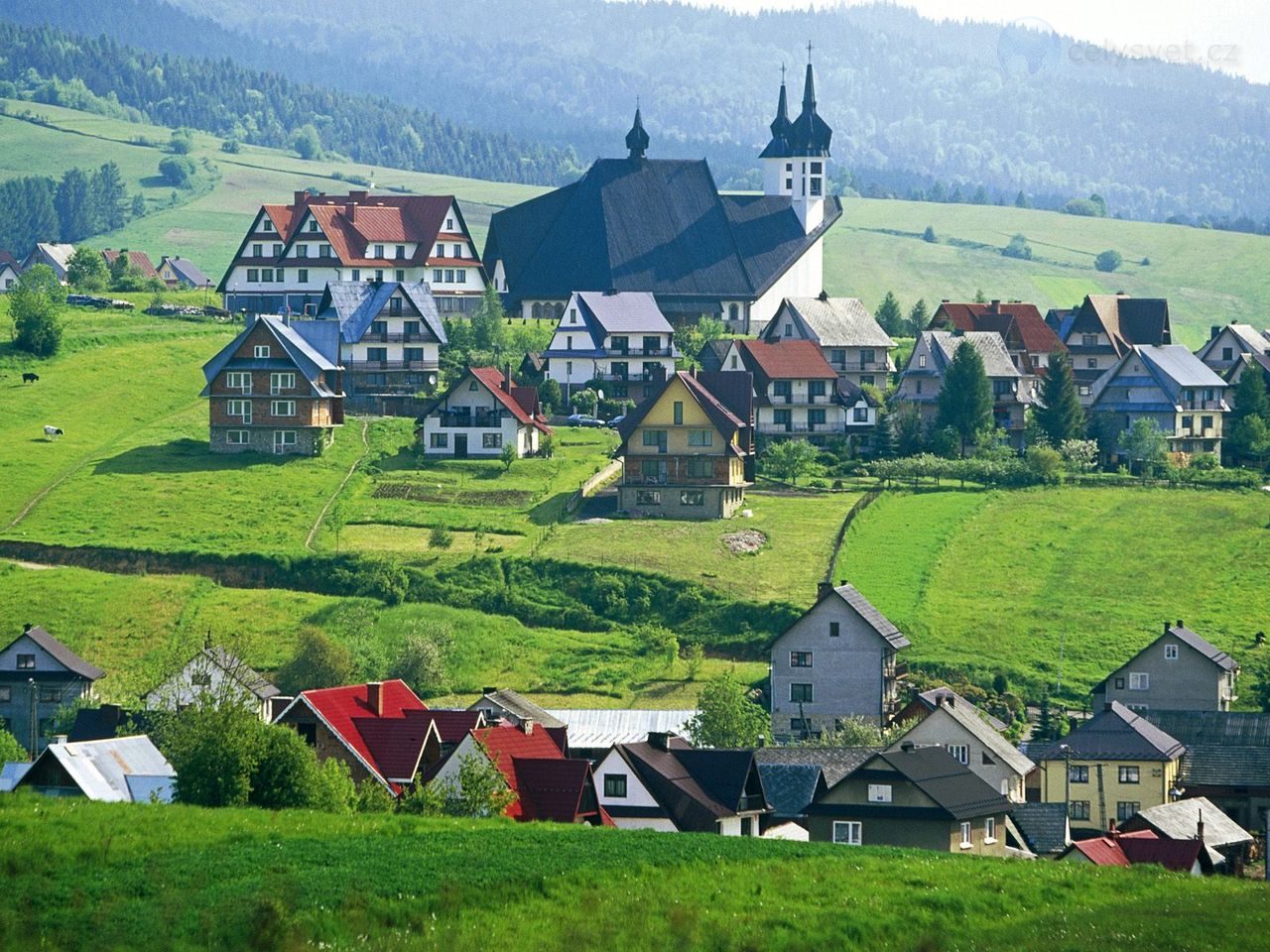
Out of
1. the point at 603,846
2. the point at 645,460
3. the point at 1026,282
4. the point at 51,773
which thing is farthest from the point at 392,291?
the point at 1026,282

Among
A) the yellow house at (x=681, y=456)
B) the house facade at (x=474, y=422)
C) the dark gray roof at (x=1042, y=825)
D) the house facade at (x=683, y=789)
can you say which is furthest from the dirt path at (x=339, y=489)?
the dark gray roof at (x=1042, y=825)

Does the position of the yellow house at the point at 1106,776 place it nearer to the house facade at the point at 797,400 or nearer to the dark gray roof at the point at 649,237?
the house facade at the point at 797,400

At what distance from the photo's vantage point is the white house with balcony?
10125 cm

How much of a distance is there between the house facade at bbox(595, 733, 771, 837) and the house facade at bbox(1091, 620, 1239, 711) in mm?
19638

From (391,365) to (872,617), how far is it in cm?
3660

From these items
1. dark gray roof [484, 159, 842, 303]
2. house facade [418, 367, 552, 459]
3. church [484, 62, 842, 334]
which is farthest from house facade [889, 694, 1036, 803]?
dark gray roof [484, 159, 842, 303]

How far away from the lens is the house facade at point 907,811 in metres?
48.4

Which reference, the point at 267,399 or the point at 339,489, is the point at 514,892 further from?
the point at 267,399

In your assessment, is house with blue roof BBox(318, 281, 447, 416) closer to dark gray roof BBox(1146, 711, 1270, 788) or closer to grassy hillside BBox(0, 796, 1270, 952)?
dark gray roof BBox(1146, 711, 1270, 788)

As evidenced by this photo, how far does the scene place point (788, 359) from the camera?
321 ft

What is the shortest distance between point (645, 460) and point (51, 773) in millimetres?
42845

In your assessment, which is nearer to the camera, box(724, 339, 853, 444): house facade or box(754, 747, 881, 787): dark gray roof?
box(754, 747, 881, 787): dark gray roof

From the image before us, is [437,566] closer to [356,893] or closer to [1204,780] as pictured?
[1204,780]

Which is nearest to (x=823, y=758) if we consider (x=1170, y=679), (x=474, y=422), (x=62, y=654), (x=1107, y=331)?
(x=1170, y=679)
